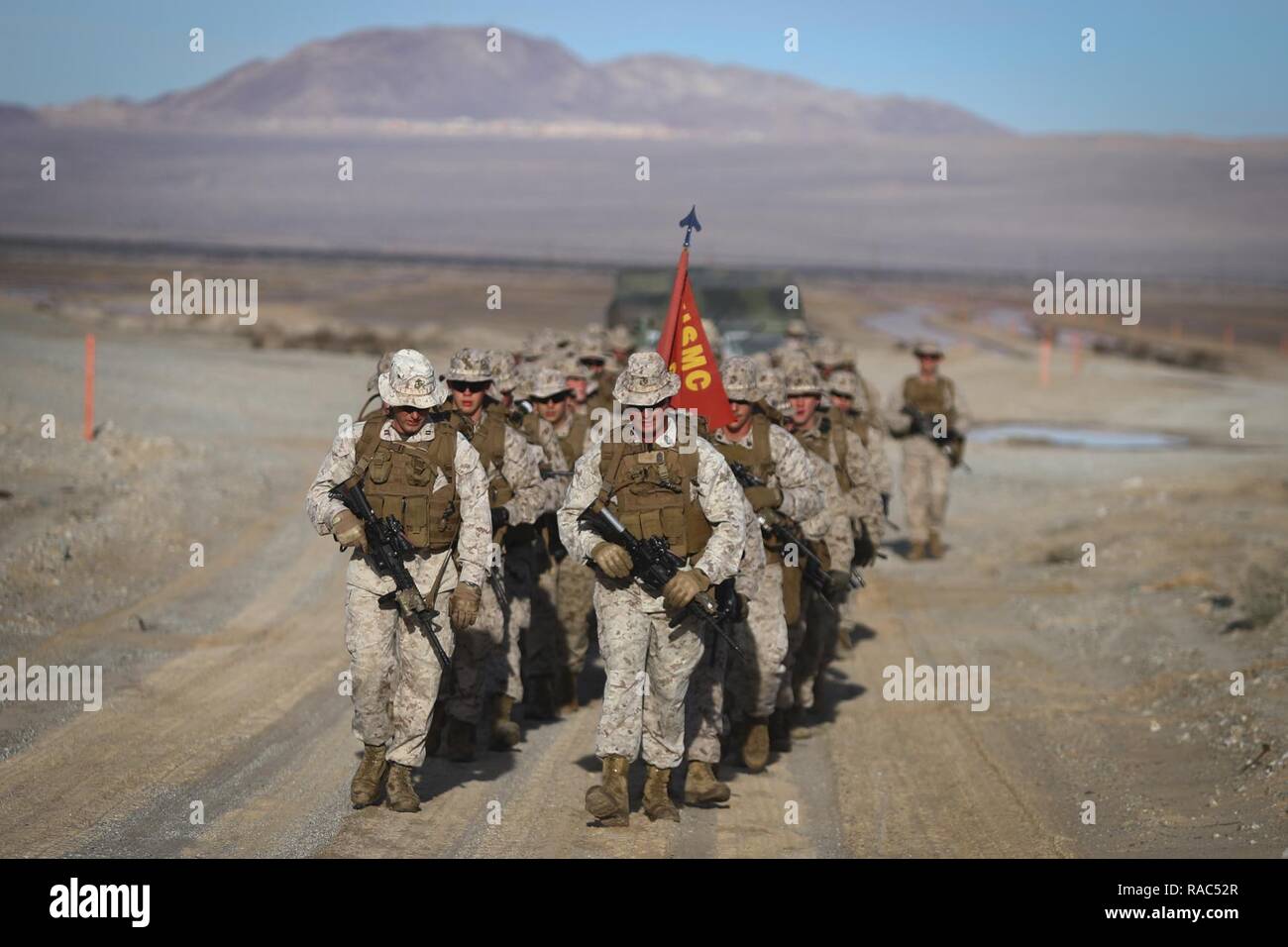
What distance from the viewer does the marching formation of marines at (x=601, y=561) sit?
856 centimetres

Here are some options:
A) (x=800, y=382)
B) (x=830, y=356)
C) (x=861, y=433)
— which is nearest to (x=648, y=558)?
(x=800, y=382)

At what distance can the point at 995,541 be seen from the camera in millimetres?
19062

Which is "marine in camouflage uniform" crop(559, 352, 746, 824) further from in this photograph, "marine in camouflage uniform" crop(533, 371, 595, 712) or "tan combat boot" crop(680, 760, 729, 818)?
"marine in camouflage uniform" crop(533, 371, 595, 712)

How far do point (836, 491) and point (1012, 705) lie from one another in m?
1.94

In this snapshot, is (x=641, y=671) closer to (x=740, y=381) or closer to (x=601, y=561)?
(x=601, y=561)

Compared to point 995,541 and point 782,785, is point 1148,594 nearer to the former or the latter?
point 995,541

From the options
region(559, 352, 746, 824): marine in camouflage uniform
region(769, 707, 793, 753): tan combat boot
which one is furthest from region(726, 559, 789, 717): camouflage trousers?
region(559, 352, 746, 824): marine in camouflage uniform

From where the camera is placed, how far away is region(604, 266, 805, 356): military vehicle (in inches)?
875

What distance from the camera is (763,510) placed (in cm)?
976

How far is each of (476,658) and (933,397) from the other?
28.8 feet

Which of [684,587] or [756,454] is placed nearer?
[684,587]

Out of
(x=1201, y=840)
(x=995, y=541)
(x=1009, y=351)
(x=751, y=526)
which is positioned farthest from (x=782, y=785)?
(x=1009, y=351)

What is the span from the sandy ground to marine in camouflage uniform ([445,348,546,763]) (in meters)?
0.23

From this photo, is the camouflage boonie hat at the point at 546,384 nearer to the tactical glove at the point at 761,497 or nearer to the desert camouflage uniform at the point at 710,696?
the tactical glove at the point at 761,497
